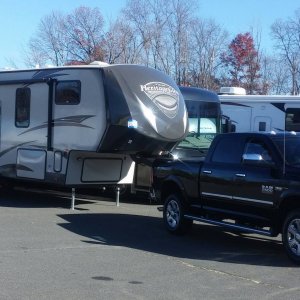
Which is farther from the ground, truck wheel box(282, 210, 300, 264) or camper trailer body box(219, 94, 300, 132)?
camper trailer body box(219, 94, 300, 132)

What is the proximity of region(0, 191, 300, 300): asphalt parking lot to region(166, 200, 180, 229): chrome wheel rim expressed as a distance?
0.23 meters

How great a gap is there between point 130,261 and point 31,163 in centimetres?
654

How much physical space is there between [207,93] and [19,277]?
1073 centimetres

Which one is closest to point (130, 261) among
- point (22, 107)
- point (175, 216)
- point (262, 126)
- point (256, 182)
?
point (256, 182)

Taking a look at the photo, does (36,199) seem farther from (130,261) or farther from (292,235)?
(292,235)

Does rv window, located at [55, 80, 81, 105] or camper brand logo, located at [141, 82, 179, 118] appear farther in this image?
rv window, located at [55, 80, 81, 105]

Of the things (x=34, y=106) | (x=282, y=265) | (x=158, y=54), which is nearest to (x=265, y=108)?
(x=34, y=106)

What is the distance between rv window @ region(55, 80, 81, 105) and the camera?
13562mm

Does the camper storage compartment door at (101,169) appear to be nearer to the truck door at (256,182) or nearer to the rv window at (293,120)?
the truck door at (256,182)

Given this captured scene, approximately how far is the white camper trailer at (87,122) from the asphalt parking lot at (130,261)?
1.45 meters

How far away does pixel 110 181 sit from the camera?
1412 centimetres

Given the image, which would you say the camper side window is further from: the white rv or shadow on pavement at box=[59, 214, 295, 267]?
the white rv

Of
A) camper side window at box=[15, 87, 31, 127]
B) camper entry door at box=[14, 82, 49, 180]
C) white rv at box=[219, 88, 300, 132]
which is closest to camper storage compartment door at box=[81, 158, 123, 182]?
camper entry door at box=[14, 82, 49, 180]

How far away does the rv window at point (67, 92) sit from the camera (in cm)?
1356
